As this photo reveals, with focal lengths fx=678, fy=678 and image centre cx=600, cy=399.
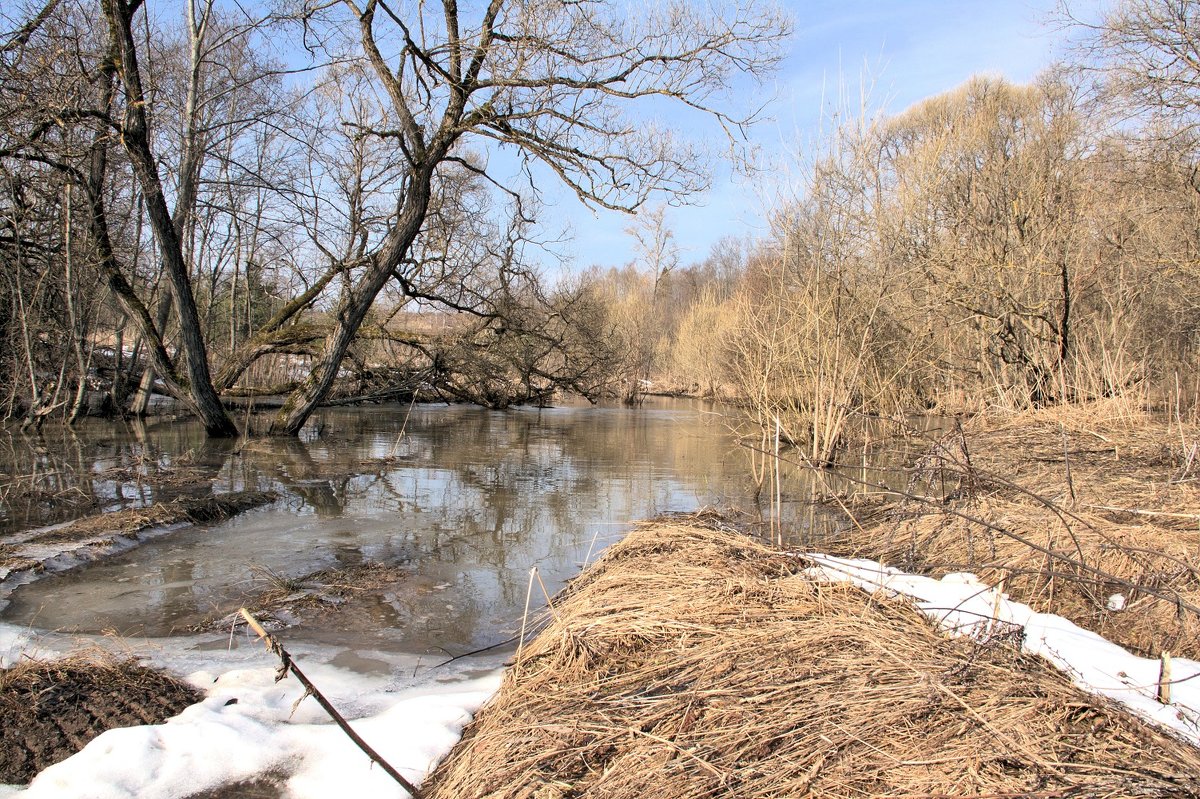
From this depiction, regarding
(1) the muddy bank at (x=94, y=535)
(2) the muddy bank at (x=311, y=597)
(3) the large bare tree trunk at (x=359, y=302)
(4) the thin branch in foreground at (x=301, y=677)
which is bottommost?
(2) the muddy bank at (x=311, y=597)

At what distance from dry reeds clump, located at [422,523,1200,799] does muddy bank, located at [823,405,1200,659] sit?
21.4 inches

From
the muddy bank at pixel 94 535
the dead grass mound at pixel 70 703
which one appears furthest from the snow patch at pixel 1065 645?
the muddy bank at pixel 94 535

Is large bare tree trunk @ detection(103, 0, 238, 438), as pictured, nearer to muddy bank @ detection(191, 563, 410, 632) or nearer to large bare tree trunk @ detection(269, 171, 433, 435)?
large bare tree trunk @ detection(269, 171, 433, 435)

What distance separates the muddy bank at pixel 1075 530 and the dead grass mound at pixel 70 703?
3459 mm

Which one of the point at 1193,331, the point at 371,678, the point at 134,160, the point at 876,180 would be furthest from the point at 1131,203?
the point at 134,160

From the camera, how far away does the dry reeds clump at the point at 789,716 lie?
1.80 meters

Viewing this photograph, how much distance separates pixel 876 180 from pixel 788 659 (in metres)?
7.82

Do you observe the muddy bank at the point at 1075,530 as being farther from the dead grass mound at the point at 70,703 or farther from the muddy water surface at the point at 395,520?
the dead grass mound at the point at 70,703

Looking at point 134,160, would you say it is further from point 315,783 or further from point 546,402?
Result: point 546,402

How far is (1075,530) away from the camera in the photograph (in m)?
4.58

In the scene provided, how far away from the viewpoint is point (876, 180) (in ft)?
28.7

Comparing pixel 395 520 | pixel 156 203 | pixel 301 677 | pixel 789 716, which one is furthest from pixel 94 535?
pixel 156 203

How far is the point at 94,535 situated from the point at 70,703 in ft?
11.3

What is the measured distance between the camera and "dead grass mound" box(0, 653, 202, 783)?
8.21ft
